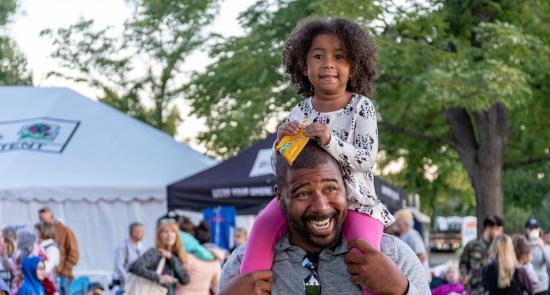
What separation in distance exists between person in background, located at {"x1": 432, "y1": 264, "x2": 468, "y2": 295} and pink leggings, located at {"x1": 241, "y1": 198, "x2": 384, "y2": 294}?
8.77m

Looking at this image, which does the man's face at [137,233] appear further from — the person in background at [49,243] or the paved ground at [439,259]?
the paved ground at [439,259]

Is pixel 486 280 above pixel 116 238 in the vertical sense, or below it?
below

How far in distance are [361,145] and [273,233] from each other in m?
0.54

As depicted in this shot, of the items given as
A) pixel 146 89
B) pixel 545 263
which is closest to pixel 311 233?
pixel 545 263

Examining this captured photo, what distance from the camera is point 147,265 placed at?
11070 mm

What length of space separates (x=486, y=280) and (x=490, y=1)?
994 cm

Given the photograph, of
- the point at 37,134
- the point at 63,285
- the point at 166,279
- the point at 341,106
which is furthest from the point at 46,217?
the point at 341,106

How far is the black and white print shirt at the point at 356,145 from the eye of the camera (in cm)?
396

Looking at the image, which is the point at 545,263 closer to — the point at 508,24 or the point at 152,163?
the point at 508,24

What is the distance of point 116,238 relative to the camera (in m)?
20.3

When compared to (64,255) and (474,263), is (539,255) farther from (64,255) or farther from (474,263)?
(64,255)

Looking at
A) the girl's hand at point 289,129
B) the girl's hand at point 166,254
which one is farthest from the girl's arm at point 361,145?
the girl's hand at point 166,254

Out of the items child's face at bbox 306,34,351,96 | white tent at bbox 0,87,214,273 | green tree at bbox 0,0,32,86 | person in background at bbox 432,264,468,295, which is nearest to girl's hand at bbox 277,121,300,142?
child's face at bbox 306,34,351,96

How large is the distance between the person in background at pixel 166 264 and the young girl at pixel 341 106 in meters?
6.64
